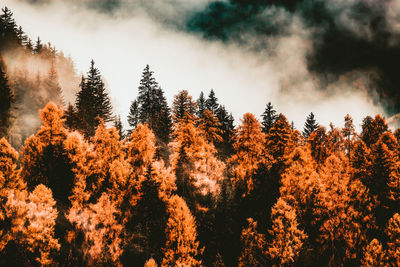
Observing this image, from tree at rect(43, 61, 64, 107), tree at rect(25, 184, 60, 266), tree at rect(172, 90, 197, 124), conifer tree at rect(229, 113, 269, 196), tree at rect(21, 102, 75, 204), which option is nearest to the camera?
tree at rect(25, 184, 60, 266)

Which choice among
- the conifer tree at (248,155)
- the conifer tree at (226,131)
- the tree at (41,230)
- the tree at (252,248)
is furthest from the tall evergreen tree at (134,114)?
the tree at (252,248)

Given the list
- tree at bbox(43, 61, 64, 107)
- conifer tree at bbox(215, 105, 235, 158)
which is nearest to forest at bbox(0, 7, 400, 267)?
conifer tree at bbox(215, 105, 235, 158)

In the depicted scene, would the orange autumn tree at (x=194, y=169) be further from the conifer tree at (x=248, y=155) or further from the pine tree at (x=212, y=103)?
the pine tree at (x=212, y=103)

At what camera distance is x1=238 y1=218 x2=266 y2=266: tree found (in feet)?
86.6

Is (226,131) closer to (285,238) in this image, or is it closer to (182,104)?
(182,104)

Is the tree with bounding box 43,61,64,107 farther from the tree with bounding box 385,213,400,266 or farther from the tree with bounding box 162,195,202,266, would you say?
the tree with bounding box 385,213,400,266

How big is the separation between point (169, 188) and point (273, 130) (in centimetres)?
1883

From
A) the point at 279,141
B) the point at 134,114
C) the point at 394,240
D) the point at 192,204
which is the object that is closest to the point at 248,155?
the point at 279,141

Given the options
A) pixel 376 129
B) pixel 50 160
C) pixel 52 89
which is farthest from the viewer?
pixel 52 89

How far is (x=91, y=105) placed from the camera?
44.9 meters

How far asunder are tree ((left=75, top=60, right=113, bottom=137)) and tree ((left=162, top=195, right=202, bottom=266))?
2225cm

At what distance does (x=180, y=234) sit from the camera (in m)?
25.7

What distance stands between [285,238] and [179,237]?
11433 millimetres

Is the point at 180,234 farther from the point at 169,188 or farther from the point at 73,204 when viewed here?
the point at 73,204
